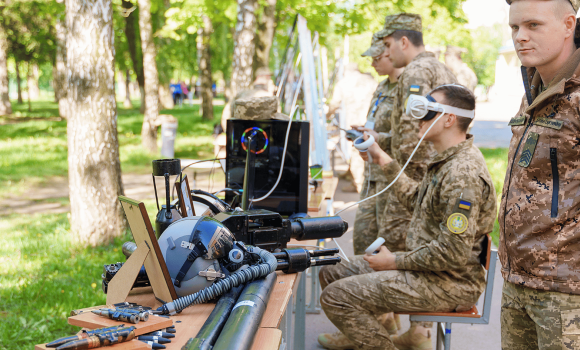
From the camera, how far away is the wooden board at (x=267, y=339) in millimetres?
1646

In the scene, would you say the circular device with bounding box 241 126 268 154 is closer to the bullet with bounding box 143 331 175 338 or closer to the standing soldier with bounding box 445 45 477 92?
the bullet with bounding box 143 331 175 338

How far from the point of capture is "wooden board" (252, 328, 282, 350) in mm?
1646

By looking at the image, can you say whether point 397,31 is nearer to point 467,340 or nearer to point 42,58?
point 467,340

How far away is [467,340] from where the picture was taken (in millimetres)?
4242

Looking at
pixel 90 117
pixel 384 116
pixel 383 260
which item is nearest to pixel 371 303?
pixel 383 260

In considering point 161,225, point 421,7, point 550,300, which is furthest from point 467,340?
point 421,7

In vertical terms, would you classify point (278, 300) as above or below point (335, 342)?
above

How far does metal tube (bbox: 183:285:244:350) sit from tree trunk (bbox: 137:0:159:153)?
12445 mm

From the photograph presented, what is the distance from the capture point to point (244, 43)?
9.16m

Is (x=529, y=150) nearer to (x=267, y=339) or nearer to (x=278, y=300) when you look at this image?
(x=278, y=300)

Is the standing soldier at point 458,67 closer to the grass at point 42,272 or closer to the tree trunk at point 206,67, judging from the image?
the grass at point 42,272

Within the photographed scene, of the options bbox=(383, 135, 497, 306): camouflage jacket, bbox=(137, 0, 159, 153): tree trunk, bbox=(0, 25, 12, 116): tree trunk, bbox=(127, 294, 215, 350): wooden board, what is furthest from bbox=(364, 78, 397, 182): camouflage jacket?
bbox=(0, 25, 12, 116): tree trunk

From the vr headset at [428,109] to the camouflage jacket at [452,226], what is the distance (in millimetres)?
174

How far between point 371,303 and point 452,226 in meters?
0.68
